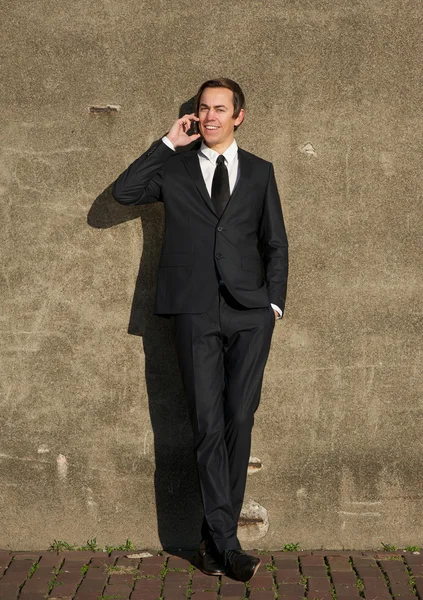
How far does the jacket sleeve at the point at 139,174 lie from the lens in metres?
5.28

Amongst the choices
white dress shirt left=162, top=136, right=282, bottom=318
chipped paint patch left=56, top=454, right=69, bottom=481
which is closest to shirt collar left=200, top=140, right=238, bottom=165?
white dress shirt left=162, top=136, right=282, bottom=318

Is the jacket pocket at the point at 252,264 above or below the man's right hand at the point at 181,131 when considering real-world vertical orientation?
below

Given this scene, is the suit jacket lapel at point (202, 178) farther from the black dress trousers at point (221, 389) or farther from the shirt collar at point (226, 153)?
the black dress trousers at point (221, 389)

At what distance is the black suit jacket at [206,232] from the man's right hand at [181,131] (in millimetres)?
64

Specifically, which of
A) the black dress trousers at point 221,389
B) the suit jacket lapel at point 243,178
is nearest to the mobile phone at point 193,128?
the suit jacket lapel at point 243,178

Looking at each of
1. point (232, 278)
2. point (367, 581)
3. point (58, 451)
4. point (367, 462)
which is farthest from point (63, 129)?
point (367, 581)

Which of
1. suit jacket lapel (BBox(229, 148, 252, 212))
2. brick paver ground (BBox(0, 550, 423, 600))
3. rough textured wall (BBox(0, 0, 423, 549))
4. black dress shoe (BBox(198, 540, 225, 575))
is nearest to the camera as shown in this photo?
brick paver ground (BBox(0, 550, 423, 600))

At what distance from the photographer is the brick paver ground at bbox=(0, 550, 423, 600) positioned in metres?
4.95

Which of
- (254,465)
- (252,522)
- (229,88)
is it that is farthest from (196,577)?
(229,88)

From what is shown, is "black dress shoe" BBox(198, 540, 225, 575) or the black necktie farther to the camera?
the black necktie

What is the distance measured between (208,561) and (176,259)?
4.98 ft

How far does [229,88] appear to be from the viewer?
5.32 metres

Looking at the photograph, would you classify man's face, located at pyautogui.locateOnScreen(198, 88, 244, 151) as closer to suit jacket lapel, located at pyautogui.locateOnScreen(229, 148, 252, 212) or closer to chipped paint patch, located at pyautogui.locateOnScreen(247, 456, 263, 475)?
suit jacket lapel, located at pyautogui.locateOnScreen(229, 148, 252, 212)

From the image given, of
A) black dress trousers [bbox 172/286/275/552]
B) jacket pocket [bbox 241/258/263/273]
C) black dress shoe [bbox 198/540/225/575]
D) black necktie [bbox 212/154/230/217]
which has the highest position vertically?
black necktie [bbox 212/154/230/217]
